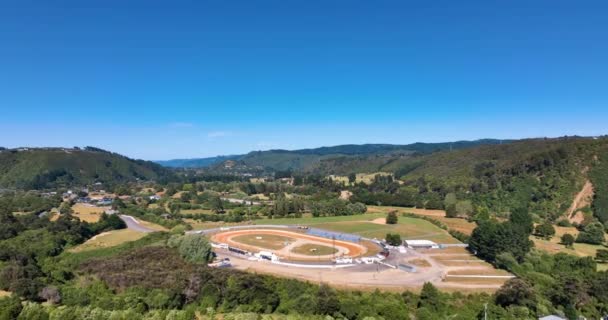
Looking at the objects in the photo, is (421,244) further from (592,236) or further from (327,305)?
(327,305)

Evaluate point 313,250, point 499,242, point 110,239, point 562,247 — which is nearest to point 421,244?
point 499,242

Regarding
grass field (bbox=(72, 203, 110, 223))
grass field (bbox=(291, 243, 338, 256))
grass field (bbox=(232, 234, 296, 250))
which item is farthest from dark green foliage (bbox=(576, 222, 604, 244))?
grass field (bbox=(72, 203, 110, 223))

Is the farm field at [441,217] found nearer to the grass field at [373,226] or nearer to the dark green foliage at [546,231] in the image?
the grass field at [373,226]

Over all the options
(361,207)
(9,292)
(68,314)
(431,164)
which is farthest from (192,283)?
(431,164)

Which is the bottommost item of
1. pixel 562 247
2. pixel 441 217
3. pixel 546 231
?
pixel 562 247

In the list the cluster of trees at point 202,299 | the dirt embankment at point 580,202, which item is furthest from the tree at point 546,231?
the cluster of trees at point 202,299
